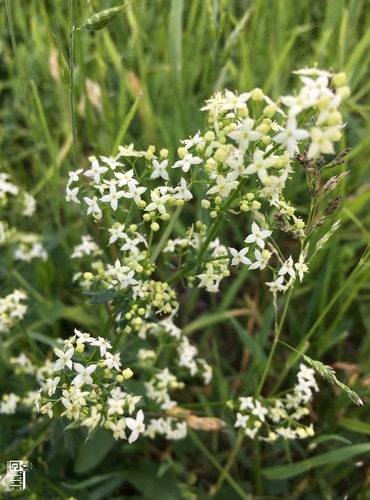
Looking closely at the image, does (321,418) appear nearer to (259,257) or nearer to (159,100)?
(259,257)

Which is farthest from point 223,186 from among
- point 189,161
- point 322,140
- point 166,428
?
point 166,428

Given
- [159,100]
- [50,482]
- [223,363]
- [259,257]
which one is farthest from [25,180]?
[259,257]

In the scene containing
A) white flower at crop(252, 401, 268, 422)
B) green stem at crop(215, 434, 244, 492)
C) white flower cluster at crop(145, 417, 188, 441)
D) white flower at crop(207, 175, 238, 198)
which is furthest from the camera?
green stem at crop(215, 434, 244, 492)

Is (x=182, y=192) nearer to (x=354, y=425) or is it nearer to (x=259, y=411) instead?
(x=259, y=411)

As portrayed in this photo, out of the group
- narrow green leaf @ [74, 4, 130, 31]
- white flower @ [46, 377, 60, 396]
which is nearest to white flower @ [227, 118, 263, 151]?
narrow green leaf @ [74, 4, 130, 31]

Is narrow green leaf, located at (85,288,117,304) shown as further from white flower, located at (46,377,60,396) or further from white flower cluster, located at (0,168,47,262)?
white flower cluster, located at (0,168,47,262)

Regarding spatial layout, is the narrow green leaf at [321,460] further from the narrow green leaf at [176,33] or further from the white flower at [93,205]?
the narrow green leaf at [176,33]

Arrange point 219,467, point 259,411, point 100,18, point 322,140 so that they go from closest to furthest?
point 322,140 → point 100,18 → point 259,411 → point 219,467
